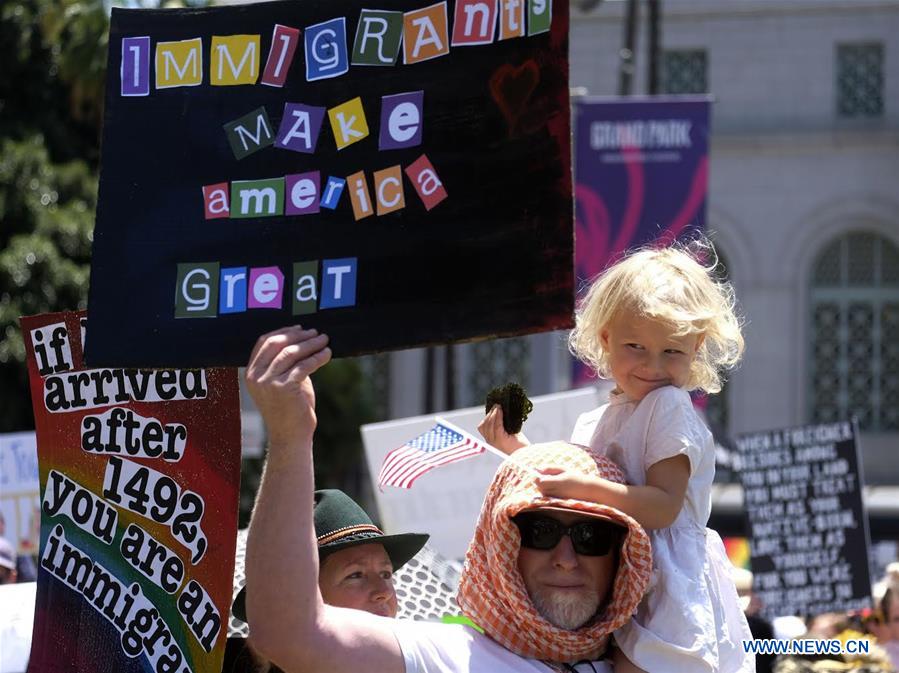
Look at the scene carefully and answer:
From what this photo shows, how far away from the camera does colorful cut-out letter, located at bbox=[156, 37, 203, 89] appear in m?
3.08

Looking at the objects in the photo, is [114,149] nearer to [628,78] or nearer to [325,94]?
[325,94]

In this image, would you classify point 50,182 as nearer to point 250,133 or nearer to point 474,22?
point 250,133

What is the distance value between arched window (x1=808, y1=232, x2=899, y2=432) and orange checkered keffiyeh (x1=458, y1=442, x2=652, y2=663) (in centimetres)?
2424

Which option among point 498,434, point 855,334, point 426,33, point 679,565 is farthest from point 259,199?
point 855,334

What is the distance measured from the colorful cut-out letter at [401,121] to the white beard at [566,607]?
2.85ft

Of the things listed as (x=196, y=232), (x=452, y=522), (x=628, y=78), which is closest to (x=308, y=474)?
(x=196, y=232)

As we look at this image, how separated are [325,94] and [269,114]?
0.37 ft

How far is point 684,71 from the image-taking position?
26.9 meters

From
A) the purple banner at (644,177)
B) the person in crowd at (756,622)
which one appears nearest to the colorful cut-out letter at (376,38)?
the person in crowd at (756,622)

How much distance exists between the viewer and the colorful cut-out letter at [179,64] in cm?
308

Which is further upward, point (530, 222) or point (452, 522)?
point (530, 222)

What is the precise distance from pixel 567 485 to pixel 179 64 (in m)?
1.10

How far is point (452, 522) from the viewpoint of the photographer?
7.42 meters

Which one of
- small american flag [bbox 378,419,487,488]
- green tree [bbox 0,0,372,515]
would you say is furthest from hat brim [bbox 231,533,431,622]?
green tree [bbox 0,0,372,515]
